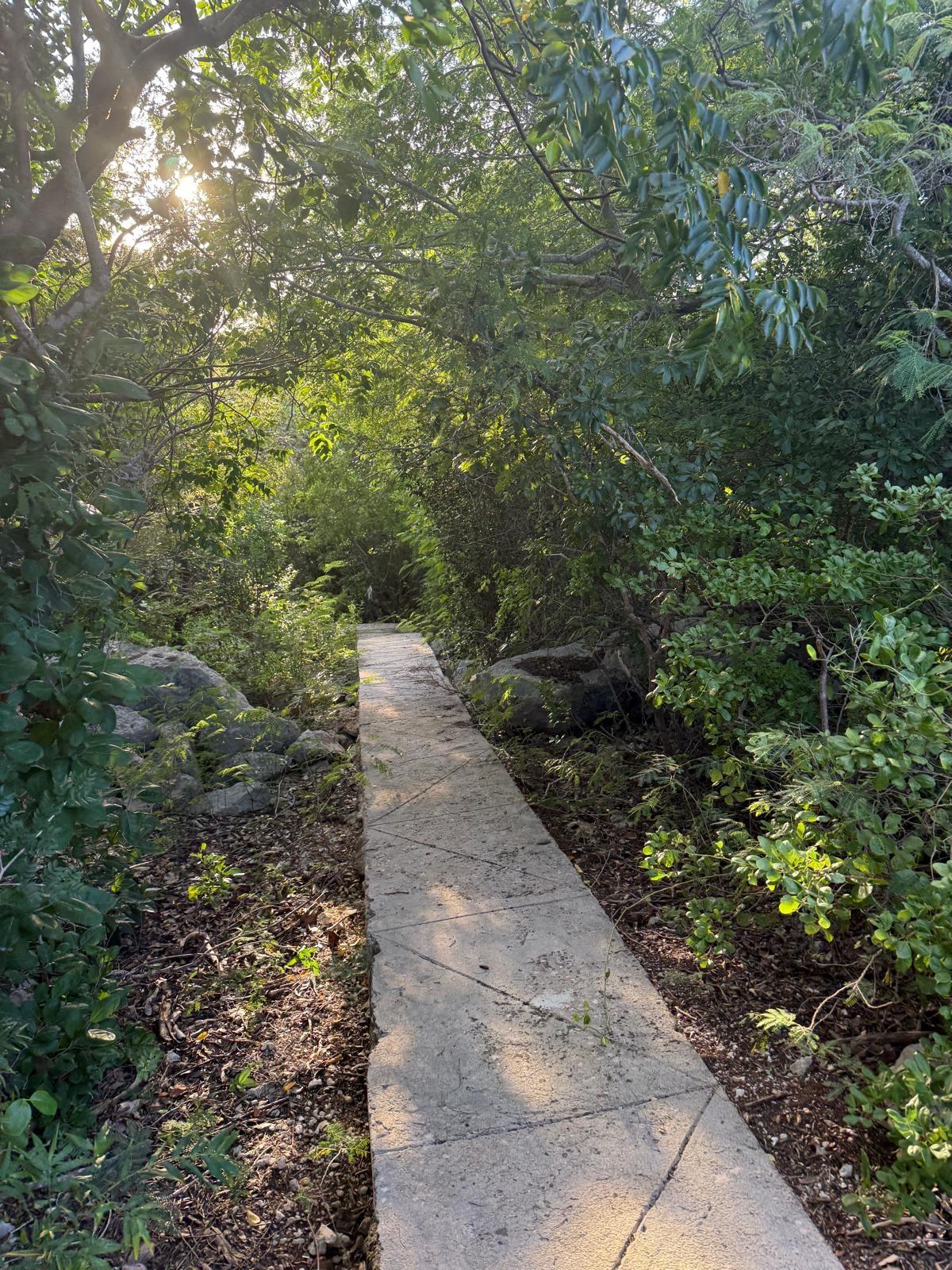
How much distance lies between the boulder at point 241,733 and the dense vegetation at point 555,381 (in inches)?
49.2

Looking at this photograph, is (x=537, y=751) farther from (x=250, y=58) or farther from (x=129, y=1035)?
(x=250, y=58)

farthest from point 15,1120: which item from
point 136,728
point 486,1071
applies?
point 136,728

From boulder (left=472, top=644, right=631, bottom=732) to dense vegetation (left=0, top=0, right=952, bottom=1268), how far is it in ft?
1.18

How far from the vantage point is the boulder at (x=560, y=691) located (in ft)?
16.6

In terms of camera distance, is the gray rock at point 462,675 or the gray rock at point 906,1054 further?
the gray rock at point 462,675

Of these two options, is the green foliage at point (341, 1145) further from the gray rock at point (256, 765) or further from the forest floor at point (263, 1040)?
the gray rock at point (256, 765)

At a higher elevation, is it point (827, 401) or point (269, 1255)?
point (827, 401)

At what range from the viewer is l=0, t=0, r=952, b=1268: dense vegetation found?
79.1 inches

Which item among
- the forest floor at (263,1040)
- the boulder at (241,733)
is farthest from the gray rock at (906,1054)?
the boulder at (241,733)

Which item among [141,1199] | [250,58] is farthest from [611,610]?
[141,1199]

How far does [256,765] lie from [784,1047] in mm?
3610

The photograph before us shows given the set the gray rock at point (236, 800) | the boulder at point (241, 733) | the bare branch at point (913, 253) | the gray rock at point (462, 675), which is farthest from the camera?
the gray rock at point (462, 675)

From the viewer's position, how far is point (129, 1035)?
2.63 meters

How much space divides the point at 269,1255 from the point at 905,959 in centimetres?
169
